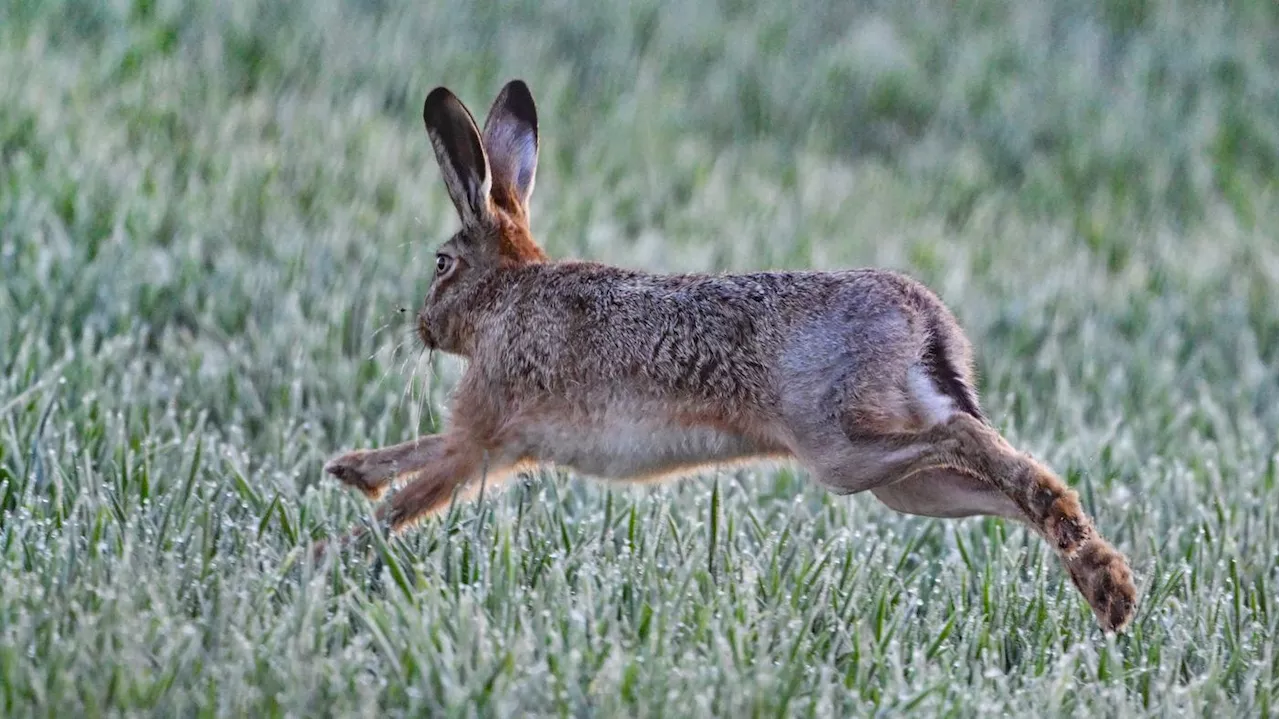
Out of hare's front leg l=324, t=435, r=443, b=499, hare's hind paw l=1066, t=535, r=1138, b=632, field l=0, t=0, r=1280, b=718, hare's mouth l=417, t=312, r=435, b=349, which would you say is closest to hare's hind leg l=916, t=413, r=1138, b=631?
hare's hind paw l=1066, t=535, r=1138, b=632

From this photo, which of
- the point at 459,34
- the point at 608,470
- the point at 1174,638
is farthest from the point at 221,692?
the point at 459,34

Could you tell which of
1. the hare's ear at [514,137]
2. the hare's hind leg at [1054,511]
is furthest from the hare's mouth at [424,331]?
the hare's hind leg at [1054,511]

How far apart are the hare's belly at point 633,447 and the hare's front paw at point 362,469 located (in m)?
0.43

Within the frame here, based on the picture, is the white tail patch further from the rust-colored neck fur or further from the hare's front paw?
the hare's front paw

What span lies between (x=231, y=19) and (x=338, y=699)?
627cm

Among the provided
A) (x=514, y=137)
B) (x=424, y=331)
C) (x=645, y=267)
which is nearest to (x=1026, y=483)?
(x=424, y=331)

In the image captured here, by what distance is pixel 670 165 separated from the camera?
8500 mm

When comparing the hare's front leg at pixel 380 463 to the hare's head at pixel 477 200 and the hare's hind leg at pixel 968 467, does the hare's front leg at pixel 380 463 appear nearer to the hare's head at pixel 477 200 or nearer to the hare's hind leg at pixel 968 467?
the hare's head at pixel 477 200

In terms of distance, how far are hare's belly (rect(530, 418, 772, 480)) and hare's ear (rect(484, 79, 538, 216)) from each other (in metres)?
0.94

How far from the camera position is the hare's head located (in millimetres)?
4418

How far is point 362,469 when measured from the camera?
445cm

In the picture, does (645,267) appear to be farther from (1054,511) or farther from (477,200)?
(1054,511)

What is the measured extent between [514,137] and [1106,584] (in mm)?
2122

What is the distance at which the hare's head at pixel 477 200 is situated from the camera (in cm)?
442
